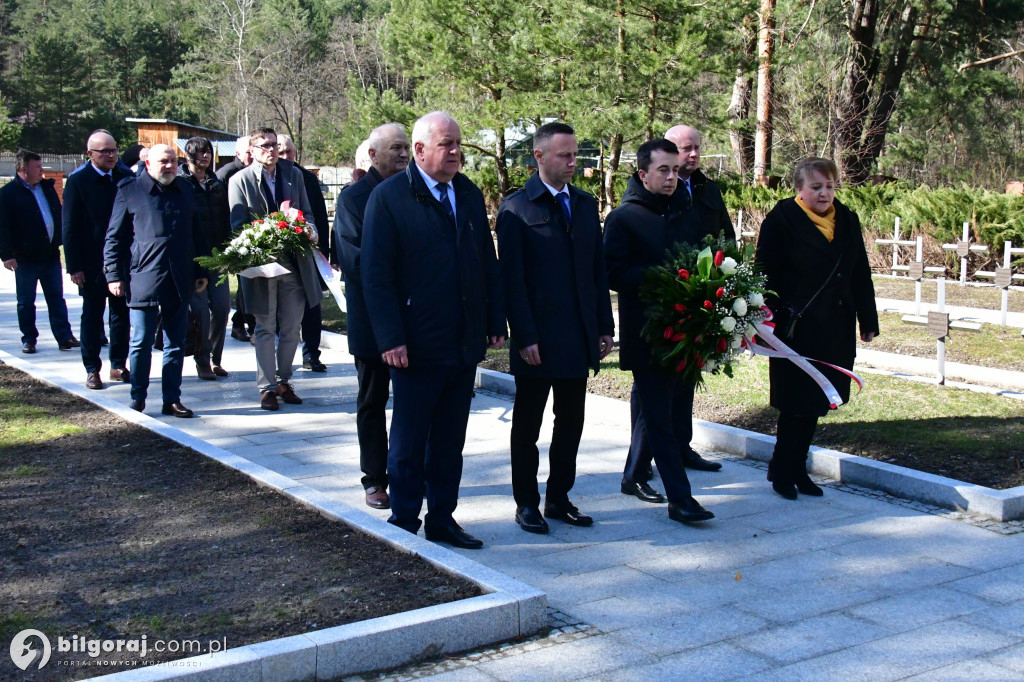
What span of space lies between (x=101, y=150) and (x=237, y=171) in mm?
1302

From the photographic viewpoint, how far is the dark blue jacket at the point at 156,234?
8.20 metres

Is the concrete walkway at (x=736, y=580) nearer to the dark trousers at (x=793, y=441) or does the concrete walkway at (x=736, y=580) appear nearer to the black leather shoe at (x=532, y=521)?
the black leather shoe at (x=532, y=521)

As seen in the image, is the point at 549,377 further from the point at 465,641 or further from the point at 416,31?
the point at 416,31

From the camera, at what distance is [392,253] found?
516 centimetres

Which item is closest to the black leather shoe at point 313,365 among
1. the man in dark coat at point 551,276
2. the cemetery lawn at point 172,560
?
the cemetery lawn at point 172,560

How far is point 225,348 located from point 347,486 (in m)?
5.91

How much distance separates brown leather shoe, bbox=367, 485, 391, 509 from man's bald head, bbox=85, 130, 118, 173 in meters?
4.85

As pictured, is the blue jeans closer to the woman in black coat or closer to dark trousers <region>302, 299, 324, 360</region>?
dark trousers <region>302, 299, 324, 360</region>

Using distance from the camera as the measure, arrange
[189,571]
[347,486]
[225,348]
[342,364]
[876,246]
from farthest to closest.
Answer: [876,246] → [225,348] → [342,364] → [347,486] → [189,571]

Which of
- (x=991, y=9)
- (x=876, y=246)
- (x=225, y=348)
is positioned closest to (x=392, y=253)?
(x=225, y=348)

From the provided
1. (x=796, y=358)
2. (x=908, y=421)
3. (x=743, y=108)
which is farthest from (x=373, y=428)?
(x=743, y=108)

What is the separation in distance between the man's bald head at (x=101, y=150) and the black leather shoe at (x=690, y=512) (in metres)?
6.14

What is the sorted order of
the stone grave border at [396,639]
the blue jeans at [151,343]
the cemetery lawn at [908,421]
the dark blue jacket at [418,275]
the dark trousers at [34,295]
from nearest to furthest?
the stone grave border at [396,639], the dark blue jacket at [418,275], the cemetery lawn at [908,421], the blue jeans at [151,343], the dark trousers at [34,295]

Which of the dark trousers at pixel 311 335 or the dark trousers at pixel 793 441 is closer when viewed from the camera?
the dark trousers at pixel 793 441
